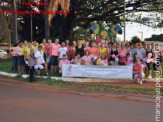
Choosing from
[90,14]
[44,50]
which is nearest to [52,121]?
[44,50]

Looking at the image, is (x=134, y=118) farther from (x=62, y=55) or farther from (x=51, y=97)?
(x=62, y=55)

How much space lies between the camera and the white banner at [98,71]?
10.6 metres

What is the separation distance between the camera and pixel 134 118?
5695 millimetres

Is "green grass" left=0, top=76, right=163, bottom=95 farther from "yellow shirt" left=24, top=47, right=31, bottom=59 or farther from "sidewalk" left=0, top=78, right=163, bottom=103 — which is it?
"yellow shirt" left=24, top=47, right=31, bottom=59

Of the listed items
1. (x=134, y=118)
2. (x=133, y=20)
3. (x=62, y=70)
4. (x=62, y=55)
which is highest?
(x=133, y=20)

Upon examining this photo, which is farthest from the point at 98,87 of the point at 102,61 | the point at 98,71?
the point at 102,61

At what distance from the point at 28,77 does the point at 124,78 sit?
4.71 metres

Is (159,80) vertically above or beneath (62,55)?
beneath

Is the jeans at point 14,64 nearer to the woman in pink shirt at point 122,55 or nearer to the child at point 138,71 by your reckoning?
the woman in pink shirt at point 122,55

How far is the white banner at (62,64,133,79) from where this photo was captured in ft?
A: 34.6

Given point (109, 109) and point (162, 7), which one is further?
point (162, 7)

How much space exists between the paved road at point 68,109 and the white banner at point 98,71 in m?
2.89

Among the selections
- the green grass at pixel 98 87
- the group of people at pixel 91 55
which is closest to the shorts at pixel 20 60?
the group of people at pixel 91 55

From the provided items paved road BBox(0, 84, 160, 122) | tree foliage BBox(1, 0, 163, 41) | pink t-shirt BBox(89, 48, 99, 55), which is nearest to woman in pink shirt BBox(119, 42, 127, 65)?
pink t-shirt BBox(89, 48, 99, 55)
